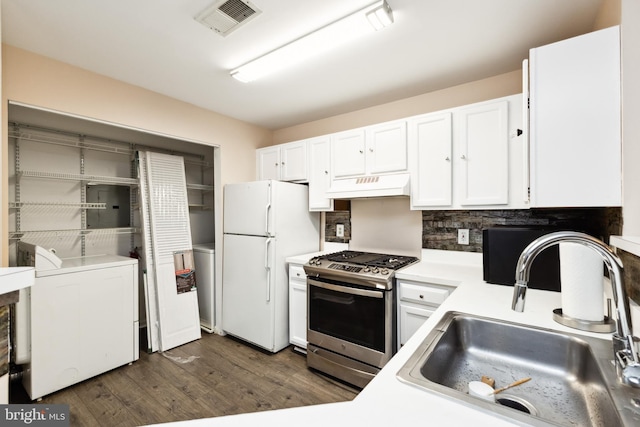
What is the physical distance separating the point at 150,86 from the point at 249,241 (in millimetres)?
1713

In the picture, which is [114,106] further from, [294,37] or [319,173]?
[319,173]

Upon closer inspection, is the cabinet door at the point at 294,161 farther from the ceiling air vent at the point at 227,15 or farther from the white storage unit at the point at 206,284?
the ceiling air vent at the point at 227,15

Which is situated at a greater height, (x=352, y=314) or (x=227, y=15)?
(x=227, y=15)

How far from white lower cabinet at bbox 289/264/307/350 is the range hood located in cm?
83

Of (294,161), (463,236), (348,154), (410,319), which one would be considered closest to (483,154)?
(463,236)

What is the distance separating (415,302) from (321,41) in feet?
6.32

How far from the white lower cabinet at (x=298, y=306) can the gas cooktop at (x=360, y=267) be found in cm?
25

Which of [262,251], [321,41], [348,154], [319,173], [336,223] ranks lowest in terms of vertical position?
[262,251]

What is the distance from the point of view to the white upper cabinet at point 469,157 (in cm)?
206

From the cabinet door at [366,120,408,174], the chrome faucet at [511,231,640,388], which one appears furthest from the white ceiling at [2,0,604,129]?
the chrome faucet at [511,231,640,388]

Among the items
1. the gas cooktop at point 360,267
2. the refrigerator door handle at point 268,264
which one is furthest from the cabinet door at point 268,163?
the gas cooktop at point 360,267

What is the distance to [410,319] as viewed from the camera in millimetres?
2166

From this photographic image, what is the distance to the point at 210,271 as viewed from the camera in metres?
3.45

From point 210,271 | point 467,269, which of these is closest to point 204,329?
point 210,271
